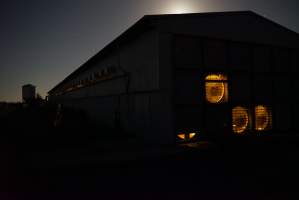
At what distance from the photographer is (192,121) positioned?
9.67 meters

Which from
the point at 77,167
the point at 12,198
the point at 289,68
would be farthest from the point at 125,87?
the point at 289,68

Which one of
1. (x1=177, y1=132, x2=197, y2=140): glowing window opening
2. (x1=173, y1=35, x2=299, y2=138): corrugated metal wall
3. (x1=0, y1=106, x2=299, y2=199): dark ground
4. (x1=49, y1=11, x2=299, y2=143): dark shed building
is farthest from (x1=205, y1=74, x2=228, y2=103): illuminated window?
(x1=0, y1=106, x2=299, y2=199): dark ground

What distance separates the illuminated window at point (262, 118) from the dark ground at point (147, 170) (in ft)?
6.41

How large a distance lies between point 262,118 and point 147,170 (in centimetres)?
830

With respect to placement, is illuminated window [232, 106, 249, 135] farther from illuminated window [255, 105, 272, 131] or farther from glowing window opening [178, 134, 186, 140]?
glowing window opening [178, 134, 186, 140]

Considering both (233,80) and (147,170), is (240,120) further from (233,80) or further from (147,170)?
(147,170)

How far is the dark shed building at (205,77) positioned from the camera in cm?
927

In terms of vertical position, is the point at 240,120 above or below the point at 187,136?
above

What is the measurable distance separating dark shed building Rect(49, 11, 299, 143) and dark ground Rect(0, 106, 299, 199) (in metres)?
1.55

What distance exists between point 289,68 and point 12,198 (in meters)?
14.5

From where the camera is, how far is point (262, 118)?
38.1 feet

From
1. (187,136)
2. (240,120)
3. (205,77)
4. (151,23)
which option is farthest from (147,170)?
(240,120)

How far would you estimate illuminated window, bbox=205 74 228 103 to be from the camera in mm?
10259

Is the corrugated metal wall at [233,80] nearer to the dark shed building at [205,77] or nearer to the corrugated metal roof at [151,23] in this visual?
the dark shed building at [205,77]
